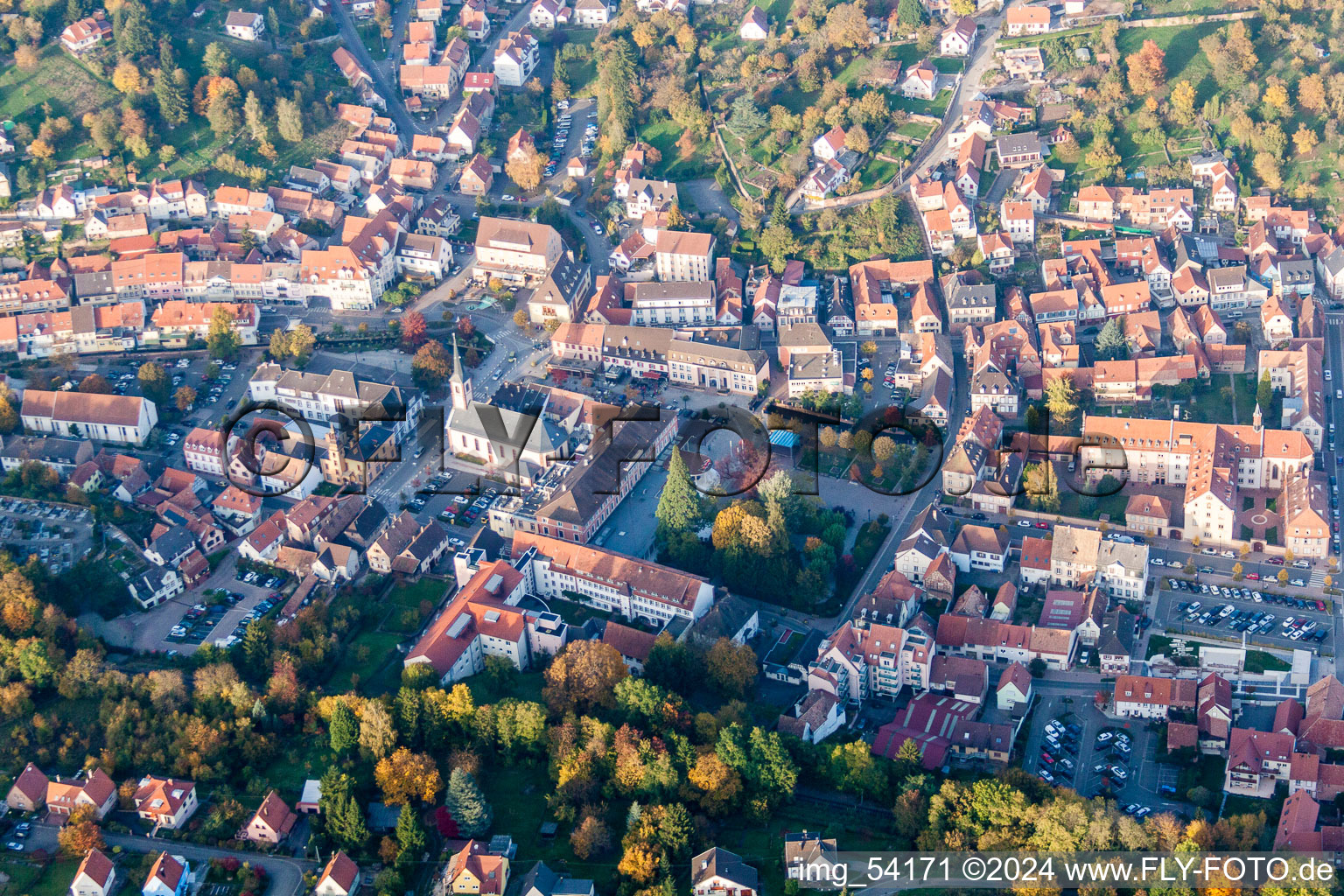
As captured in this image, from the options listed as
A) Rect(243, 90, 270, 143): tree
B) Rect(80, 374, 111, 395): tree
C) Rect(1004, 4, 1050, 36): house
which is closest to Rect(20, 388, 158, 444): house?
Rect(80, 374, 111, 395): tree

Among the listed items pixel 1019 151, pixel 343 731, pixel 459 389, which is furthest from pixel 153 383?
pixel 1019 151

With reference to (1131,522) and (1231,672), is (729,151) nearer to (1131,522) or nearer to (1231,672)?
(1131,522)

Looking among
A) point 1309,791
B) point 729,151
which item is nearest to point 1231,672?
point 1309,791

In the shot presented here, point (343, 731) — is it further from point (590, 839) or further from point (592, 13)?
point (592, 13)

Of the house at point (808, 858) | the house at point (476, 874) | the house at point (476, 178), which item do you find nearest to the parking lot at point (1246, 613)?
the house at point (808, 858)

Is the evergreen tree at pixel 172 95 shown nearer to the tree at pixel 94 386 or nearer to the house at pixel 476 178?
the house at pixel 476 178

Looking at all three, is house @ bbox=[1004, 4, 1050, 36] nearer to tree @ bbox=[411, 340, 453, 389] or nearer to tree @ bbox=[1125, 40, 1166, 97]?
tree @ bbox=[1125, 40, 1166, 97]
